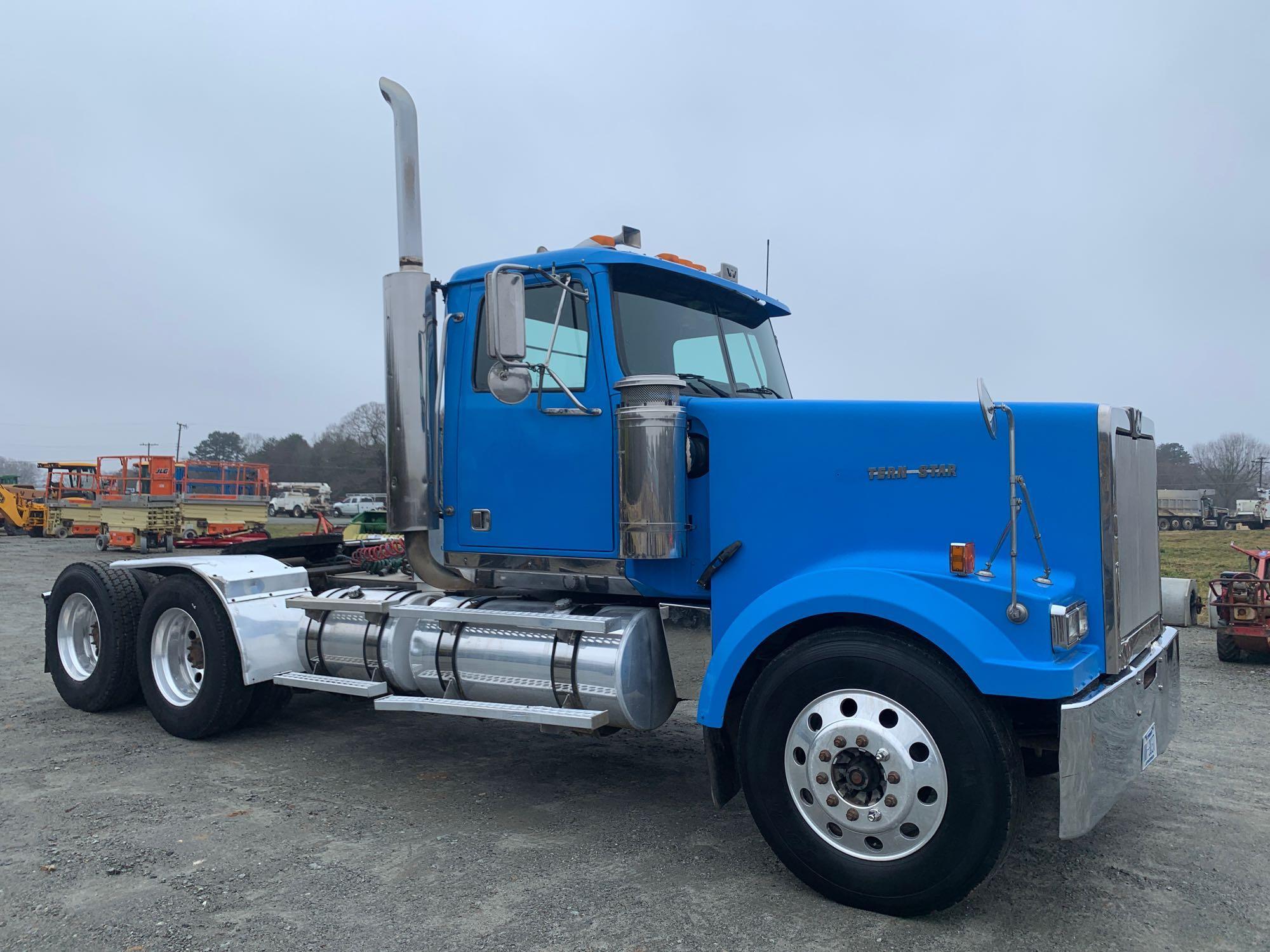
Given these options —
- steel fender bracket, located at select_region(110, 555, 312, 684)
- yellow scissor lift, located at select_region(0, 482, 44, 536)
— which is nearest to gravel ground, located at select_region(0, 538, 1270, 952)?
steel fender bracket, located at select_region(110, 555, 312, 684)

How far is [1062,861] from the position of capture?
4.29 metres

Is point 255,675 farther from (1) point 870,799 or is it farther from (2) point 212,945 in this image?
(1) point 870,799

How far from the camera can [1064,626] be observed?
350cm

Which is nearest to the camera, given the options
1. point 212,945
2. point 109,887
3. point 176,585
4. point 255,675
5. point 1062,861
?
point 212,945

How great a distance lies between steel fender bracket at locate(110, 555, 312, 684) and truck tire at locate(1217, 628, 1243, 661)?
8894mm

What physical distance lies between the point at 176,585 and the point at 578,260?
3749 mm

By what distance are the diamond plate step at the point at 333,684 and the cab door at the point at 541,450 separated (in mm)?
982

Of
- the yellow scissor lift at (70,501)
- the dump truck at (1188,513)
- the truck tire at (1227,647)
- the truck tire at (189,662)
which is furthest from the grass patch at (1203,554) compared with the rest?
the yellow scissor lift at (70,501)

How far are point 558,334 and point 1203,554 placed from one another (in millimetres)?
27996

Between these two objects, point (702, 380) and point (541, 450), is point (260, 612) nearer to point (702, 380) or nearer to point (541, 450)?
point (541, 450)

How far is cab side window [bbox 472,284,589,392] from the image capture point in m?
4.89

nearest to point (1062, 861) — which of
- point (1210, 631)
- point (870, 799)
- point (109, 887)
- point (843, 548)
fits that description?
point (870, 799)

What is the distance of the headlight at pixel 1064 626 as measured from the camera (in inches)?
137

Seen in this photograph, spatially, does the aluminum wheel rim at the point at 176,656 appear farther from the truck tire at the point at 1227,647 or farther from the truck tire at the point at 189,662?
the truck tire at the point at 1227,647
